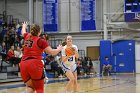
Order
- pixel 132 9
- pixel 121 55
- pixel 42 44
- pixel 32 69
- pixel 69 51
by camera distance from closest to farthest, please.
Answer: pixel 32 69
pixel 42 44
pixel 69 51
pixel 132 9
pixel 121 55

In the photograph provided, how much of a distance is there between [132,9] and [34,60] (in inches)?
949

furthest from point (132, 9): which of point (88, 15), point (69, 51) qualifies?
point (69, 51)

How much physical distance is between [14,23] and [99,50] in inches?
335

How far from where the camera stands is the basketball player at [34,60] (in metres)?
6.38

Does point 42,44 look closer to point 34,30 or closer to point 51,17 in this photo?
point 34,30

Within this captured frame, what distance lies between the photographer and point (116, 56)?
103ft

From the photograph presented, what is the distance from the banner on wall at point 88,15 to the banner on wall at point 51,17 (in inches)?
102

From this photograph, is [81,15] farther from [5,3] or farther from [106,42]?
[5,3]

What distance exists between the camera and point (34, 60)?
643 centimetres

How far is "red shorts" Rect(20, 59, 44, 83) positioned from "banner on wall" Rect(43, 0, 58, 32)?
1030 inches

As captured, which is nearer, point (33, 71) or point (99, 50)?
point (33, 71)

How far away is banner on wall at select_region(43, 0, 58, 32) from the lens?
32.5 m

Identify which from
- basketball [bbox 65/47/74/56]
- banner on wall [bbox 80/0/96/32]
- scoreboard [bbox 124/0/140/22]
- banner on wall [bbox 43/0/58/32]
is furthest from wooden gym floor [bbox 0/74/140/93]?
banner on wall [bbox 43/0/58/32]

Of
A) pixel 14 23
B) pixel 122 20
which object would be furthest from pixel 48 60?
pixel 122 20
